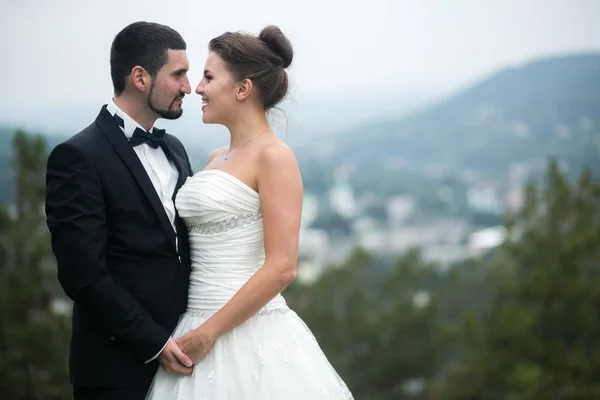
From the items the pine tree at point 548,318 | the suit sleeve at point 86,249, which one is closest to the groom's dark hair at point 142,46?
the suit sleeve at point 86,249

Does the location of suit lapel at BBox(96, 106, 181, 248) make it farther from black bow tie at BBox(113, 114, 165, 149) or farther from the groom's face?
the groom's face

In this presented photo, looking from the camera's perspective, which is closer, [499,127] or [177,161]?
[177,161]

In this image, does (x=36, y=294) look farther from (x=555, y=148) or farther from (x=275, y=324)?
(x=555, y=148)

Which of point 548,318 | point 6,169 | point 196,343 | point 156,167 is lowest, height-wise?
point 548,318

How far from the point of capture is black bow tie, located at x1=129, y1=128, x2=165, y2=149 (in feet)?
8.57

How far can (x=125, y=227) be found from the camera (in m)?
2.49

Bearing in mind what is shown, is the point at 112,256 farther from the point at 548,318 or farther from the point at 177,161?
the point at 548,318

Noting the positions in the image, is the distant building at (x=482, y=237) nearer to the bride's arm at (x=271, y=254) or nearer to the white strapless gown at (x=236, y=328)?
the white strapless gown at (x=236, y=328)

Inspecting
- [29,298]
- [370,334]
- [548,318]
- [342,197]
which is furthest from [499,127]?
[29,298]

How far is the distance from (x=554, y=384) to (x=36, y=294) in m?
7.52

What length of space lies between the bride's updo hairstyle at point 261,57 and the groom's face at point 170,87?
141 mm

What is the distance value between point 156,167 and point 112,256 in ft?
1.29

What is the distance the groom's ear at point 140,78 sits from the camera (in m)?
2.59

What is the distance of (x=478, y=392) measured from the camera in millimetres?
11336
